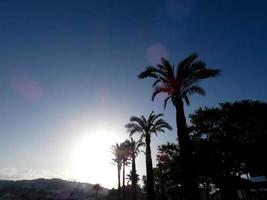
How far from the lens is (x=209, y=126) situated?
30.7 metres

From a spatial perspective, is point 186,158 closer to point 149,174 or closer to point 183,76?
point 183,76

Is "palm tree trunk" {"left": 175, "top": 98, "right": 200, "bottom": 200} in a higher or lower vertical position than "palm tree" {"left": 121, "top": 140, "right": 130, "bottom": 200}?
lower

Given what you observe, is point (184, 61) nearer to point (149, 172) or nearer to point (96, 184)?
point (149, 172)

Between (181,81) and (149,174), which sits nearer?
(181,81)

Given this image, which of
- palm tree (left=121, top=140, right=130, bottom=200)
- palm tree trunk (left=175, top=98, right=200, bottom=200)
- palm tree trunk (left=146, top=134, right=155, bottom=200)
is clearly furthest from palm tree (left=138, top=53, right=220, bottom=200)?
palm tree (left=121, top=140, right=130, bottom=200)

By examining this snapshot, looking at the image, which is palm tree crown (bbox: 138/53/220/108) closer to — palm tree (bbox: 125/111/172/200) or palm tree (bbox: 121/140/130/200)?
palm tree (bbox: 125/111/172/200)

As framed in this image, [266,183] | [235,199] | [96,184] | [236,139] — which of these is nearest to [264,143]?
[236,139]

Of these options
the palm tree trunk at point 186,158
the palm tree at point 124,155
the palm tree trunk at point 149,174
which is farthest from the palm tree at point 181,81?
the palm tree at point 124,155

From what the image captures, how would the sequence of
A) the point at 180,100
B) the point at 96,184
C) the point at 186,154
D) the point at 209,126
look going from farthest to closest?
the point at 96,184
the point at 209,126
the point at 180,100
the point at 186,154

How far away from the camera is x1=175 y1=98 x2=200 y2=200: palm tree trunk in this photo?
15.8 meters

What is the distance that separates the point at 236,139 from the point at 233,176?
17.6 ft

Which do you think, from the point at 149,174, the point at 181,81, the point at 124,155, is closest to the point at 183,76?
the point at 181,81

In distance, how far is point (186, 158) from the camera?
54.7ft

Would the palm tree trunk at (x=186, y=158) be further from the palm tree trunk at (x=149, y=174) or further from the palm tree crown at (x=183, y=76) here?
the palm tree trunk at (x=149, y=174)
